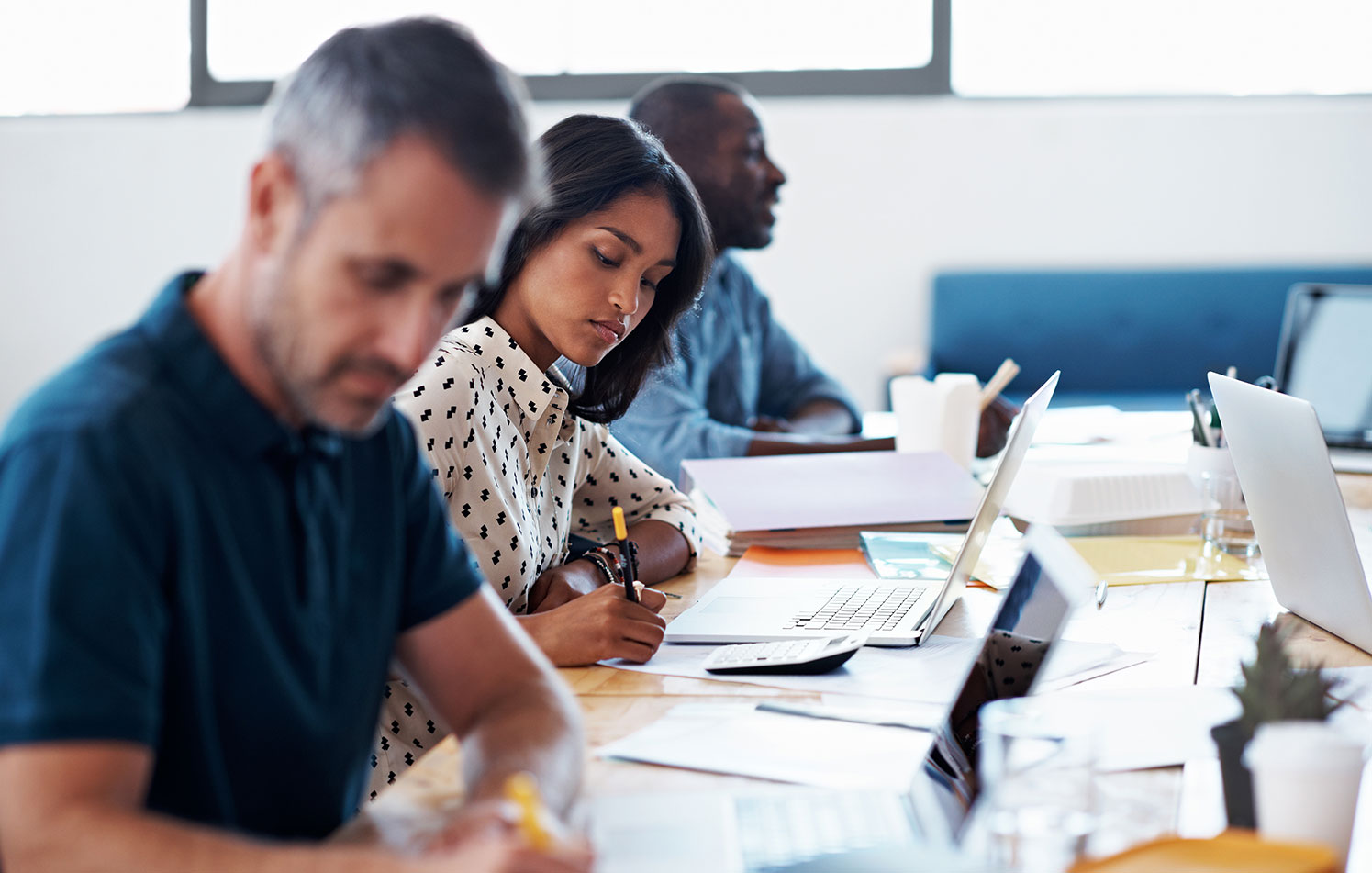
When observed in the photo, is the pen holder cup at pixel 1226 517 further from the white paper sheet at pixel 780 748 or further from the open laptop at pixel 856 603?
the white paper sheet at pixel 780 748

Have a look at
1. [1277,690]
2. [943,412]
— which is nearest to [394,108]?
[1277,690]

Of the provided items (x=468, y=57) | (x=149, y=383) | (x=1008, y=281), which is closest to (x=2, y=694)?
(x=149, y=383)

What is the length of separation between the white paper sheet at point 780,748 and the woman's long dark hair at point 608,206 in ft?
2.08

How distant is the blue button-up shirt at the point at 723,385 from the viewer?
2270mm

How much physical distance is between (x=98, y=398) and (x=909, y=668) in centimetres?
74

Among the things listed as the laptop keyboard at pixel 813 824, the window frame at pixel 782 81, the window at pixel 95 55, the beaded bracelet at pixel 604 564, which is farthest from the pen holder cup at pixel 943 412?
the window at pixel 95 55

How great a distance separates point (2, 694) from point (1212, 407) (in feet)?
5.41

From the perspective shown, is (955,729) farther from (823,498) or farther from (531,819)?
(823,498)

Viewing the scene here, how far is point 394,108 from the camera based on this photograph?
0.69 meters

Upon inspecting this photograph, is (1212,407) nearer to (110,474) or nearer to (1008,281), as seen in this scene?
(110,474)

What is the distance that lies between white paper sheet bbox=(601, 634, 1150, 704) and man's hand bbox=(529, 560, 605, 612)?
0.48 ft

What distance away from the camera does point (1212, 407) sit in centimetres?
184

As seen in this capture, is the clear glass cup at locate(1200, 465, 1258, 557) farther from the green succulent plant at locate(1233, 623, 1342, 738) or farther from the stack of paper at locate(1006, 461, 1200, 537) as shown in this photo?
the green succulent plant at locate(1233, 623, 1342, 738)

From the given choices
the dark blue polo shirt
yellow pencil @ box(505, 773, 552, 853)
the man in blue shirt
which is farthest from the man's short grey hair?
the man in blue shirt
